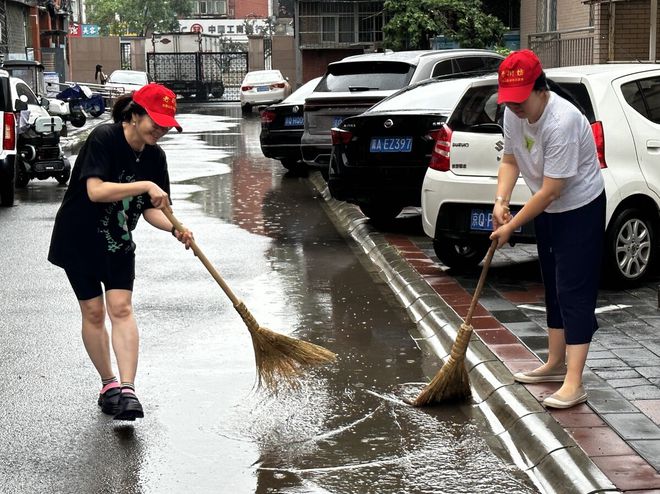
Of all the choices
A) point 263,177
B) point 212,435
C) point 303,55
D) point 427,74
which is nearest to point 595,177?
point 212,435

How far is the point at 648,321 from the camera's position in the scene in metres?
7.75

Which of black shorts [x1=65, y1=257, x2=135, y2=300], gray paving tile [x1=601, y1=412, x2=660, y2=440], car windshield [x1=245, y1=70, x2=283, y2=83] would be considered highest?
car windshield [x1=245, y1=70, x2=283, y2=83]

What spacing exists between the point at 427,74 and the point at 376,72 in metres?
0.66

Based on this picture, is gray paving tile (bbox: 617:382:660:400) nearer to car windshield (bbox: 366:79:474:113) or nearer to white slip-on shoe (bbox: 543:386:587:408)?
white slip-on shoe (bbox: 543:386:587:408)

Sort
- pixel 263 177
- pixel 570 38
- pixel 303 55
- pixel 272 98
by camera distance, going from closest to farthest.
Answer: pixel 263 177 → pixel 570 38 → pixel 272 98 → pixel 303 55

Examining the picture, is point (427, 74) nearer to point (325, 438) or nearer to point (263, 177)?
point (263, 177)

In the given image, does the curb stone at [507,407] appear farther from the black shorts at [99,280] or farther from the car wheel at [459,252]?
the black shorts at [99,280]


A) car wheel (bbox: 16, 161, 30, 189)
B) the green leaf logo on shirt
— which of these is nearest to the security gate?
car wheel (bbox: 16, 161, 30, 189)

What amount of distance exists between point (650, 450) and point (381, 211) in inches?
302

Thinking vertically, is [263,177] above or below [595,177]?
below

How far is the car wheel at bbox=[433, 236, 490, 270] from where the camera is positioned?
32.1ft

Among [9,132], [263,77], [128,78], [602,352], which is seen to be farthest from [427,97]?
[128,78]

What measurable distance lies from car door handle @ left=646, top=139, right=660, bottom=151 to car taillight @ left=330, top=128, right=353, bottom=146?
370 centimetres

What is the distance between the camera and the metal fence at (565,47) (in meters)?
23.3
